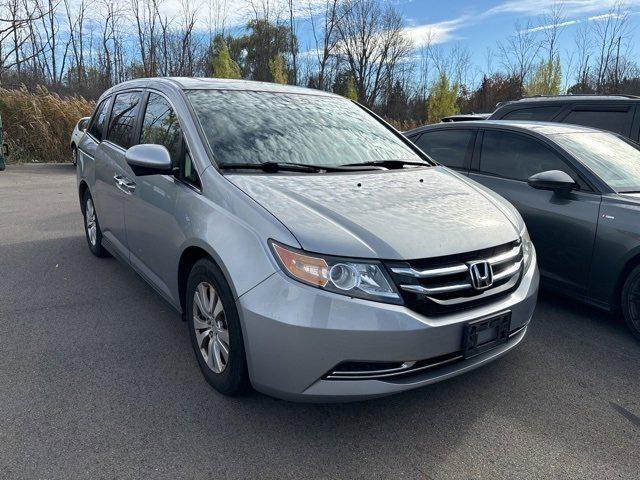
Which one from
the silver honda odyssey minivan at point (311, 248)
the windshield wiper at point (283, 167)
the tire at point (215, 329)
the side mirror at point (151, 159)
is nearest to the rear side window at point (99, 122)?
the silver honda odyssey minivan at point (311, 248)

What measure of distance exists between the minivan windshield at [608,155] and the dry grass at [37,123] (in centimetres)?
1430

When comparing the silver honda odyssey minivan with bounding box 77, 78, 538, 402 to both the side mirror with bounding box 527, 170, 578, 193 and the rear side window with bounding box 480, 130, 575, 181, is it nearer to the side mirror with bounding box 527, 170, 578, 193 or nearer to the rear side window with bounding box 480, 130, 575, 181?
the side mirror with bounding box 527, 170, 578, 193

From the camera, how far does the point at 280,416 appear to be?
2.69 metres

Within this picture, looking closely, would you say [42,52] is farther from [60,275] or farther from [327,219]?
[327,219]

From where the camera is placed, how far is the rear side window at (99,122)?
495cm

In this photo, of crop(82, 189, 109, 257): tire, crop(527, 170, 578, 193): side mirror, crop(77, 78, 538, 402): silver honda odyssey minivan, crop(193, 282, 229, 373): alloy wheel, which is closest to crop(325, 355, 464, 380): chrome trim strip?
crop(77, 78, 538, 402): silver honda odyssey minivan

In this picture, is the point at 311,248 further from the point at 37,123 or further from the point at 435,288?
the point at 37,123

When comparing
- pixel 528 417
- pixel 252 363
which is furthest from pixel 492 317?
pixel 252 363

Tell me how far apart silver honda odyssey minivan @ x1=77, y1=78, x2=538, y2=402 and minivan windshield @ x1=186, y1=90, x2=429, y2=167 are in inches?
0.5

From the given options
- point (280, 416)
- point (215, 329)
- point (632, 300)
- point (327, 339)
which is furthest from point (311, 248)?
point (632, 300)

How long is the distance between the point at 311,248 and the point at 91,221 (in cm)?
385

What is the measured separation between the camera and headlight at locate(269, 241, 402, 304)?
7.48 feet

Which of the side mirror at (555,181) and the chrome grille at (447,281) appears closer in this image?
the chrome grille at (447,281)

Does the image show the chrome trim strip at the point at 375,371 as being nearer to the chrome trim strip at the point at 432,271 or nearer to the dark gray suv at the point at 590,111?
the chrome trim strip at the point at 432,271
